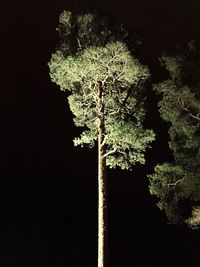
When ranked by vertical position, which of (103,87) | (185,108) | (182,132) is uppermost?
(103,87)

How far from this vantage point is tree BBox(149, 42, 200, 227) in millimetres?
18219

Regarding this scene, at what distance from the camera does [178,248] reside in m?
24.9

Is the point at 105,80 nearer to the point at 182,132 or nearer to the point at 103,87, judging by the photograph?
the point at 103,87

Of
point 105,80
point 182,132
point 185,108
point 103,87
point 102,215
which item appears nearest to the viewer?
point 102,215

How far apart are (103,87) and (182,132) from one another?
363 centimetres

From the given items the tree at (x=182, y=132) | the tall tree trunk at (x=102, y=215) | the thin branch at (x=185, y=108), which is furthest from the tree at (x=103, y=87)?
the thin branch at (x=185, y=108)

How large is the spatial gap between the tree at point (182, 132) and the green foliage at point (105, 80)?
1.35m

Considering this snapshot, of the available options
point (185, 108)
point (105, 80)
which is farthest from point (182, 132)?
point (105, 80)

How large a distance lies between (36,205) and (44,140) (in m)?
7.12

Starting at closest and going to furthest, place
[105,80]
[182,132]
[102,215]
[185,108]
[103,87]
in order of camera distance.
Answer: [102,215] < [105,80] < [103,87] < [185,108] < [182,132]

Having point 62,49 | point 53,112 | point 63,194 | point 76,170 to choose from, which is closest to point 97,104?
point 62,49

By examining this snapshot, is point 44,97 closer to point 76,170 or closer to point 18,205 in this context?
point 76,170

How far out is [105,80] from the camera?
1783 centimetres

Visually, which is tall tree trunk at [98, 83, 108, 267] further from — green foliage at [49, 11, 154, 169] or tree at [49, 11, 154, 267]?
green foliage at [49, 11, 154, 169]
